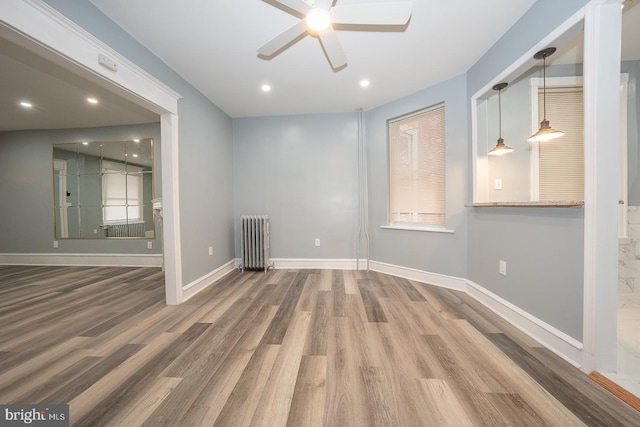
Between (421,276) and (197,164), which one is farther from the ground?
(197,164)

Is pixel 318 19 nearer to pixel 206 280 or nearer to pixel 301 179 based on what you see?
pixel 301 179

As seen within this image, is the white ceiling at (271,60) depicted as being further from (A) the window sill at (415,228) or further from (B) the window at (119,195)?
(A) the window sill at (415,228)

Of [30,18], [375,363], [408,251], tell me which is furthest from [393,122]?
[30,18]

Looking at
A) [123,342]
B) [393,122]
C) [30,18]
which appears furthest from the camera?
[393,122]

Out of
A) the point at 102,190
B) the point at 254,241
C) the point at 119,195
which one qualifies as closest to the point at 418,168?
the point at 254,241

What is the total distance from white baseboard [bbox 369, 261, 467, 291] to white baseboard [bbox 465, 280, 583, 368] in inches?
13.0

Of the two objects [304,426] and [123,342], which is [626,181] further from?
[123,342]

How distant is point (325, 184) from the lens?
3.95 meters

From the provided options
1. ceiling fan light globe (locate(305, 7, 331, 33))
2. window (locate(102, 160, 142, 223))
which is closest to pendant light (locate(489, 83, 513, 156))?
ceiling fan light globe (locate(305, 7, 331, 33))

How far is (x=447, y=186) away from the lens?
2957mm

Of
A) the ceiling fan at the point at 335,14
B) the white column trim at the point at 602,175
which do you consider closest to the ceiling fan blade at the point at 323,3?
the ceiling fan at the point at 335,14

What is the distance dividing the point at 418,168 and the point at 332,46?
2.08 m

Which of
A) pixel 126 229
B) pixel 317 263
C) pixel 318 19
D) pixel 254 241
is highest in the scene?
pixel 318 19

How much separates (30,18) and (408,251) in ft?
12.6
